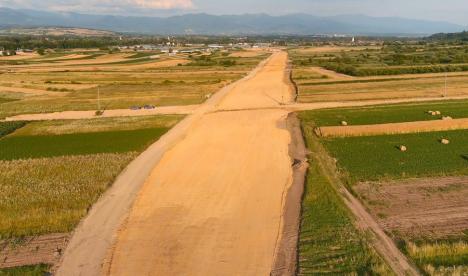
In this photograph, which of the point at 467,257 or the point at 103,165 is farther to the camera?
the point at 103,165

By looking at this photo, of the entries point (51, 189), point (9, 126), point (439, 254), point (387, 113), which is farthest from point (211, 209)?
point (9, 126)

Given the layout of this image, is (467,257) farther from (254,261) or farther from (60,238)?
(60,238)

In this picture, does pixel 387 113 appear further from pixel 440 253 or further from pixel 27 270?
pixel 27 270

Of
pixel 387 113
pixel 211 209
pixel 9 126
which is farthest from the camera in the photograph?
pixel 387 113

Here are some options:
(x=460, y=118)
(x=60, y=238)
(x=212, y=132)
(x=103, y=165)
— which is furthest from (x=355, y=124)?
(x=60, y=238)

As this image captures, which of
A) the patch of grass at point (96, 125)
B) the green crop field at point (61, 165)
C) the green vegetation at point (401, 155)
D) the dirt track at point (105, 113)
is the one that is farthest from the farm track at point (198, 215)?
the dirt track at point (105, 113)
